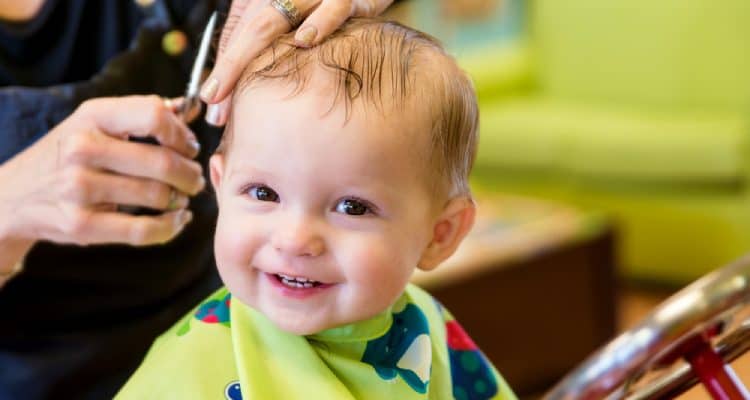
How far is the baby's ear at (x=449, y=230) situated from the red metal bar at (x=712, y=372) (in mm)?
313

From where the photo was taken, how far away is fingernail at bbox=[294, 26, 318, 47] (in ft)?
3.07

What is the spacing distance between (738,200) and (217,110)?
9.93ft

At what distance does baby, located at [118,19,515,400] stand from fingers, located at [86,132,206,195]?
0.03 metres

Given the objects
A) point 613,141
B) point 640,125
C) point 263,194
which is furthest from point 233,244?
point 640,125

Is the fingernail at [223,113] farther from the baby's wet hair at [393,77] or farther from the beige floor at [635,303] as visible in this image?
the beige floor at [635,303]

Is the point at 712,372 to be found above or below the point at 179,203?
below

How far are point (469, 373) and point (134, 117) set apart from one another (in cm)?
44

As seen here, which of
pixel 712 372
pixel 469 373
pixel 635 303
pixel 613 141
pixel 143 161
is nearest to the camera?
pixel 712 372

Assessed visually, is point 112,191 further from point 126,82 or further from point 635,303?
point 635,303

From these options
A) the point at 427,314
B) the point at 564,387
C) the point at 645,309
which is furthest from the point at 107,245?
the point at 645,309

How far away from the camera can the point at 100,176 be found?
0.98m

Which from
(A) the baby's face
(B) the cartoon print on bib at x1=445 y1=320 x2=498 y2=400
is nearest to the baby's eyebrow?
(A) the baby's face

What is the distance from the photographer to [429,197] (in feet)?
3.13

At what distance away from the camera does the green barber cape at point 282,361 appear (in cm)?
97
